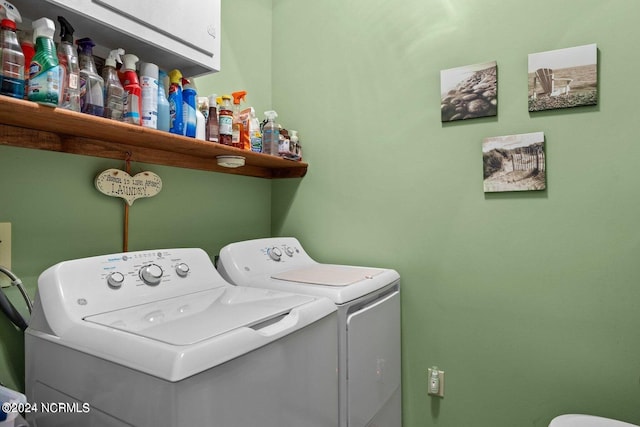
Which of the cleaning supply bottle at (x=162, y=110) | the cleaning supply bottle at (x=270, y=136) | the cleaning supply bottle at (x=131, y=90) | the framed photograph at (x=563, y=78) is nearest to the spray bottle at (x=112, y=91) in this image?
the cleaning supply bottle at (x=131, y=90)

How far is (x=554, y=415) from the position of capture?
1.50 m

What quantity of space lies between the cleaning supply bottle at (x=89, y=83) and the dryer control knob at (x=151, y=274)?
1.65 feet

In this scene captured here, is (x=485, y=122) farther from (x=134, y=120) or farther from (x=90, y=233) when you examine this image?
(x=90, y=233)

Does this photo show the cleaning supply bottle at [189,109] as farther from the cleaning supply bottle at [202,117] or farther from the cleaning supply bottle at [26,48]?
the cleaning supply bottle at [26,48]

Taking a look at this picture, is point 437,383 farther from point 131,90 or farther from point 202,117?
point 131,90

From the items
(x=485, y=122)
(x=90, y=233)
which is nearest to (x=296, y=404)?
(x=90, y=233)

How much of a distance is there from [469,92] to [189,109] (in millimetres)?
1239

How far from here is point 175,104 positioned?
52.0 inches

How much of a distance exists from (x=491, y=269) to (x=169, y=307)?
135 cm

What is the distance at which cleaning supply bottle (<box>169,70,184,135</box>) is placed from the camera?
4.32ft

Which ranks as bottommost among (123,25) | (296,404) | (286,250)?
(296,404)

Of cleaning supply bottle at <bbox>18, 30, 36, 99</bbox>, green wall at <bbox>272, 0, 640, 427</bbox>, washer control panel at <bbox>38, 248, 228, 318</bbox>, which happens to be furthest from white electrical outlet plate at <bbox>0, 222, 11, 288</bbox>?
green wall at <bbox>272, 0, 640, 427</bbox>

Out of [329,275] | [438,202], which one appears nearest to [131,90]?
[329,275]

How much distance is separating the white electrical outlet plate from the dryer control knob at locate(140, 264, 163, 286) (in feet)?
1.24
